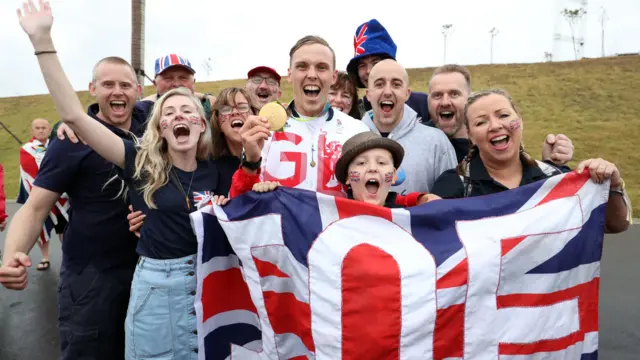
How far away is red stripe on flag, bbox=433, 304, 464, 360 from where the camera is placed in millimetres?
2389

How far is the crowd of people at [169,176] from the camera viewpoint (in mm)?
2502

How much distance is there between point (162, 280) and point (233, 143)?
124 cm

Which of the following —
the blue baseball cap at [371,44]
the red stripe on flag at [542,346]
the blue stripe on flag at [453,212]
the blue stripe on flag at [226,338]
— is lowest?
the blue stripe on flag at [226,338]

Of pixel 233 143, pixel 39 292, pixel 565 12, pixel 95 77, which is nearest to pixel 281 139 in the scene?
pixel 233 143

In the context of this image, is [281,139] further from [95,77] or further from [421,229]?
[95,77]

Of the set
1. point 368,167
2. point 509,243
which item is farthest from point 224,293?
point 509,243

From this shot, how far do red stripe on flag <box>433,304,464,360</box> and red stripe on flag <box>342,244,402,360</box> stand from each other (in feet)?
0.72

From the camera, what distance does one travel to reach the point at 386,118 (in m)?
3.34

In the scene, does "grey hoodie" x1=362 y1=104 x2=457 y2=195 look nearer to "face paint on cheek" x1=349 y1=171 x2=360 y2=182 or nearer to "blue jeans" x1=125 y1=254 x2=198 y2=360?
"face paint on cheek" x1=349 y1=171 x2=360 y2=182

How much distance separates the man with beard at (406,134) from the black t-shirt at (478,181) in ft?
1.06

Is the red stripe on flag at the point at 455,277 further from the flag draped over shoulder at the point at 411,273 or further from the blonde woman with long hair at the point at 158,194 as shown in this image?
the blonde woman with long hair at the point at 158,194

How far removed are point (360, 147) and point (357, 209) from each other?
0.35 m

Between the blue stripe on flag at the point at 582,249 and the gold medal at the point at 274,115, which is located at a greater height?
the gold medal at the point at 274,115

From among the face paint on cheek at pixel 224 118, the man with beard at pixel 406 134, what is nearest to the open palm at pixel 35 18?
the face paint on cheek at pixel 224 118
